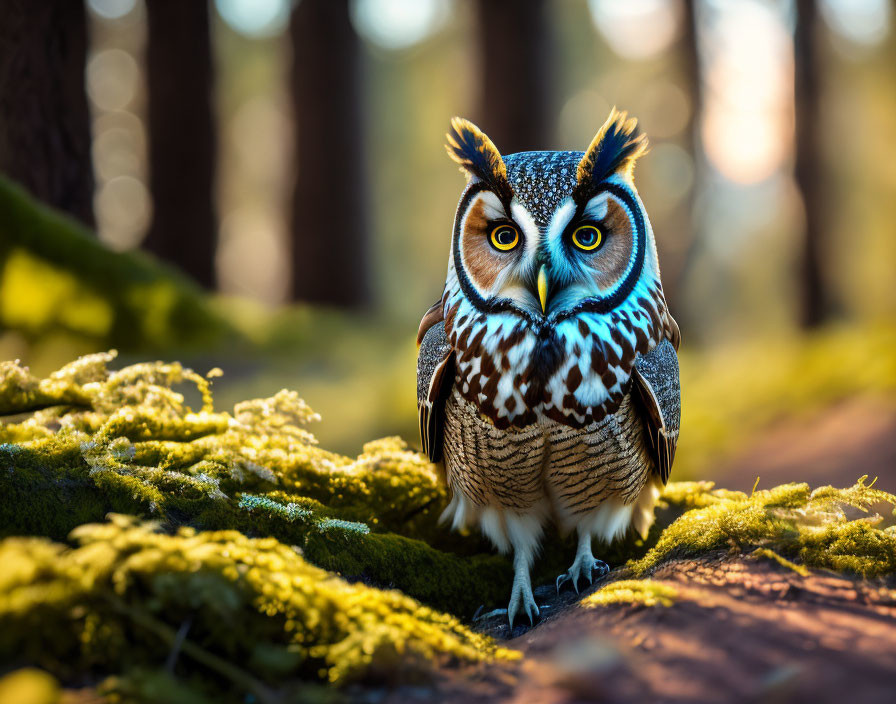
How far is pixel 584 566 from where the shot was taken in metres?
2.88

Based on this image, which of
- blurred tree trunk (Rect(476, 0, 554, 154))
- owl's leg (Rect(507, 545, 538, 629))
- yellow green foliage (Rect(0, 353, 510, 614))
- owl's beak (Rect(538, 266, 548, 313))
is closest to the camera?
yellow green foliage (Rect(0, 353, 510, 614))

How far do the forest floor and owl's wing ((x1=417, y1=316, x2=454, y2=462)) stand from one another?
31.7 inches

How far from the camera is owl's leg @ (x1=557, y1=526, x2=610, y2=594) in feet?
9.40

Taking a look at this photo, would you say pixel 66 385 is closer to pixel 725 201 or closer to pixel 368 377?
pixel 368 377

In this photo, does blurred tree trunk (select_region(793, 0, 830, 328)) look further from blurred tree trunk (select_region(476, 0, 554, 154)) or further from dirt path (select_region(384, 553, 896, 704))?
dirt path (select_region(384, 553, 896, 704))

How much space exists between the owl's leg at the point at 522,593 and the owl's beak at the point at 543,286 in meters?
1.07

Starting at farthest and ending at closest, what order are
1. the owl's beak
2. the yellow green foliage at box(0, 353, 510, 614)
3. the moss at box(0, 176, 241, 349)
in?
the moss at box(0, 176, 241, 349), the owl's beak, the yellow green foliage at box(0, 353, 510, 614)

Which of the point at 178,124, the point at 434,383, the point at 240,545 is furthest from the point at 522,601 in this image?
the point at 178,124

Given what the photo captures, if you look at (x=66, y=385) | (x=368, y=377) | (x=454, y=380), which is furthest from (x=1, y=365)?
(x=368, y=377)

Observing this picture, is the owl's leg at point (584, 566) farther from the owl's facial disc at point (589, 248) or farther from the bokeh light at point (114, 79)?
the bokeh light at point (114, 79)

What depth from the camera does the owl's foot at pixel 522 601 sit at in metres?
2.63

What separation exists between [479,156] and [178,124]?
660cm

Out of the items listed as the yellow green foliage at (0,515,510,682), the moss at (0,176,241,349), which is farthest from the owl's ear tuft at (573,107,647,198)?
the moss at (0,176,241,349)

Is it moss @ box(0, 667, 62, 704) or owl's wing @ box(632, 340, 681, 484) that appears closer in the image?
moss @ box(0, 667, 62, 704)
